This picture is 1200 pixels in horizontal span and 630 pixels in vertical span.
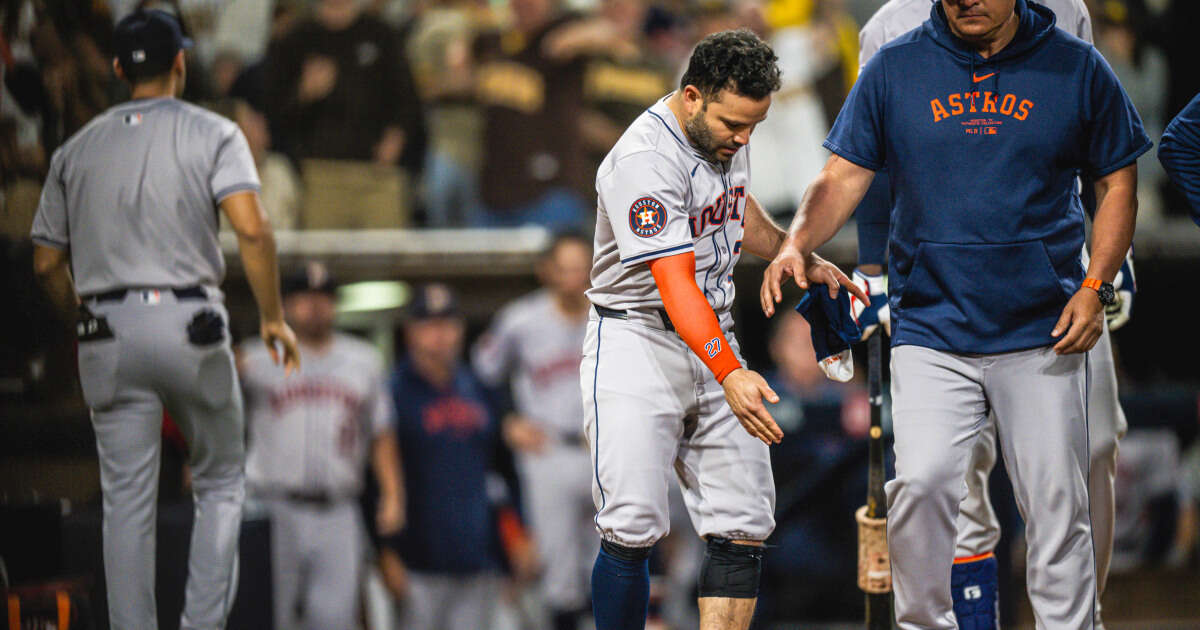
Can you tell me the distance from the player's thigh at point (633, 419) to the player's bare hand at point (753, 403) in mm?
391

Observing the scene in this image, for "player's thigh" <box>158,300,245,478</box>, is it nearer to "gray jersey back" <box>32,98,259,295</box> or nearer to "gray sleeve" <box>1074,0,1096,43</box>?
"gray jersey back" <box>32,98,259,295</box>

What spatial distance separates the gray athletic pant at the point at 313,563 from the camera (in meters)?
6.66

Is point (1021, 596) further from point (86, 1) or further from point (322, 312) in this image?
point (86, 1)

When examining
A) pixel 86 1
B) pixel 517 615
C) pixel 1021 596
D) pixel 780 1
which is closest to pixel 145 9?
pixel 86 1

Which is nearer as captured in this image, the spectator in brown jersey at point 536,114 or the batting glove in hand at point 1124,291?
the batting glove in hand at point 1124,291

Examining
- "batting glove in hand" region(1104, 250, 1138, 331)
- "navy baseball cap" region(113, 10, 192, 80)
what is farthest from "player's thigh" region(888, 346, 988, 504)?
"navy baseball cap" region(113, 10, 192, 80)

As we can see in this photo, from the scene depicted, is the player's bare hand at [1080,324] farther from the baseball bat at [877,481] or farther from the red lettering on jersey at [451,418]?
the red lettering on jersey at [451,418]

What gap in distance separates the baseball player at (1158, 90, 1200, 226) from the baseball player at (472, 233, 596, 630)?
149 inches

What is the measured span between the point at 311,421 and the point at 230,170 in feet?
8.71

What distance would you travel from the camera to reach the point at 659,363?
377cm

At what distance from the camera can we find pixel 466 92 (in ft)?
26.4

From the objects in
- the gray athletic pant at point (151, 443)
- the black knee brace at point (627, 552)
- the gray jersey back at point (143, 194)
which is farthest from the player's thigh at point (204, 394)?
the black knee brace at point (627, 552)

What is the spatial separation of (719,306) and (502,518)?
145 inches

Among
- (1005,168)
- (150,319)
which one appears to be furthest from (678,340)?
(150,319)
